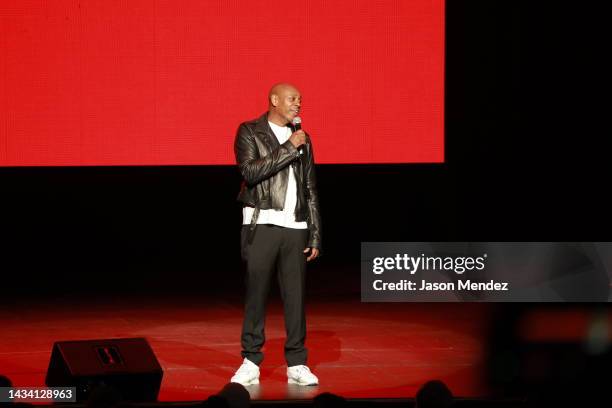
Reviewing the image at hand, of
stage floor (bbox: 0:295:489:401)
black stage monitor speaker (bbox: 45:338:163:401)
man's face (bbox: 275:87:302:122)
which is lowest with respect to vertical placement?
stage floor (bbox: 0:295:489:401)

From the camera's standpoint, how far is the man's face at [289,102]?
4.75 m

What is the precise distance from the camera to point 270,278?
15.9ft

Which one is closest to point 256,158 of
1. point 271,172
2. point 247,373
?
point 271,172

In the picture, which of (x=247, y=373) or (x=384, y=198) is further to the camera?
(x=384, y=198)

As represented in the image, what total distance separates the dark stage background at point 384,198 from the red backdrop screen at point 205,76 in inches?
55.9

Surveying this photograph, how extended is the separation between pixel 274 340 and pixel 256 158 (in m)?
1.66

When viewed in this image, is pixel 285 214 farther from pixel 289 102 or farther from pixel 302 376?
pixel 302 376

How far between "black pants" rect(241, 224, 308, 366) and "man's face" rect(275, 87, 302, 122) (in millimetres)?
524

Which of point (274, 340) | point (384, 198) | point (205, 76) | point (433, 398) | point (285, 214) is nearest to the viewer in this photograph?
point (433, 398)

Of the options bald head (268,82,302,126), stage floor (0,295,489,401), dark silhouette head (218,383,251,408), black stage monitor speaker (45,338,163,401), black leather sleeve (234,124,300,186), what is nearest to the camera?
dark silhouette head (218,383,251,408)

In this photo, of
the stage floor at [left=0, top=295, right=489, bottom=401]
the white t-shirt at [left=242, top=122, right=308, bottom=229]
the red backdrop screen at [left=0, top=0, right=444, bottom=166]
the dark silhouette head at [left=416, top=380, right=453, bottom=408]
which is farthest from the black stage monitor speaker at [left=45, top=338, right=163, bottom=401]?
the red backdrop screen at [left=0, top=0, right=444, bottom=166]

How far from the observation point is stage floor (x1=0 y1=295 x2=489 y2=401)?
496 centimetres

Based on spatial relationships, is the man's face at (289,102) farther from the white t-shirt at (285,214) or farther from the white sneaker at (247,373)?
the white sneaker at (247,373)

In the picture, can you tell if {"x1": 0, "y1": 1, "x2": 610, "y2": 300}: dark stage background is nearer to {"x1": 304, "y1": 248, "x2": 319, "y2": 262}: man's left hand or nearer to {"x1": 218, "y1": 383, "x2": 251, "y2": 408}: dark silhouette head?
{"x1": 304, "y1": 248, "x2": 319, "y2": 262}: man's left hand
